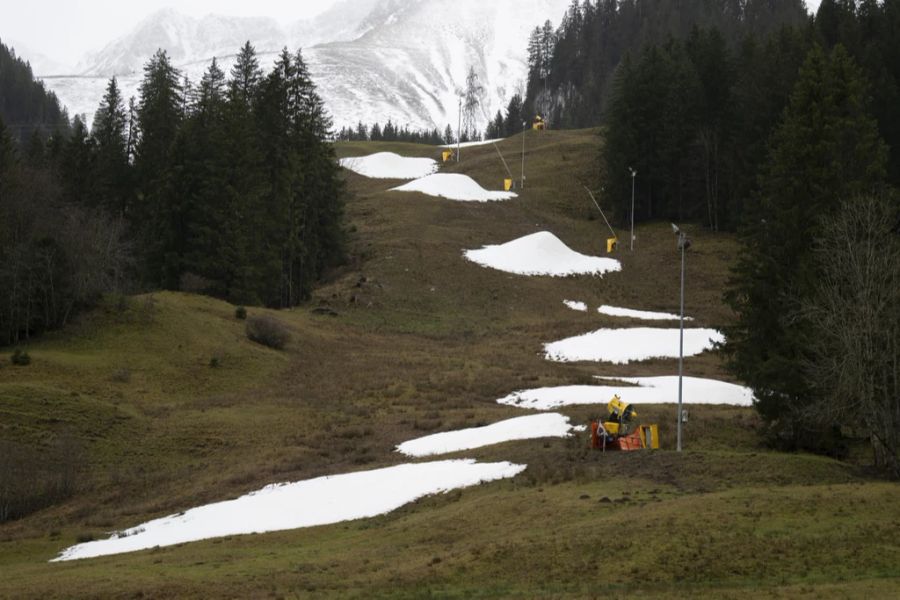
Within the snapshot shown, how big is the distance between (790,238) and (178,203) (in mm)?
37944

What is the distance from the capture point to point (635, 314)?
210ft

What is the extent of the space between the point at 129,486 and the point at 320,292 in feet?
113

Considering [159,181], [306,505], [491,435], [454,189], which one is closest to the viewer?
[306,505]

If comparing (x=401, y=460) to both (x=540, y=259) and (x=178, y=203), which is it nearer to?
(x=178, y=203)

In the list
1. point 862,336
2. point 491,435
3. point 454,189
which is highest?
point 454,189

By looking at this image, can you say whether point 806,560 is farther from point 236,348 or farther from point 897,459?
point 236,348

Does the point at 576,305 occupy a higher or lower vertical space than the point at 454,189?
lower

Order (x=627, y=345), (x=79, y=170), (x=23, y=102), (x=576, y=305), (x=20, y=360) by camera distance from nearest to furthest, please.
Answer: (x=20, y=360) < (x=627, y=345) < (x=576, y=305) < (x=79, y=170) < (x=23, y=102)

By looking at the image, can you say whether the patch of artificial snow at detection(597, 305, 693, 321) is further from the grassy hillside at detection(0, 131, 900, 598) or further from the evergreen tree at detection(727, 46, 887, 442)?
the evergreen tree at detection(727, 46, 887, 442)

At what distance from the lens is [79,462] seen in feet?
111

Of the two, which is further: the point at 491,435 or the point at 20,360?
the point at 20,360

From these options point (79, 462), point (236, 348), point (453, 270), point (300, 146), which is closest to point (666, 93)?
point (453, 270)

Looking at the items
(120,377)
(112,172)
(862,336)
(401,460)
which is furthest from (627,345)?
(112,172)

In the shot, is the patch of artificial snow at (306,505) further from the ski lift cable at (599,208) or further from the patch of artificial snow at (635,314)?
the ski lift cable at (599,208)
